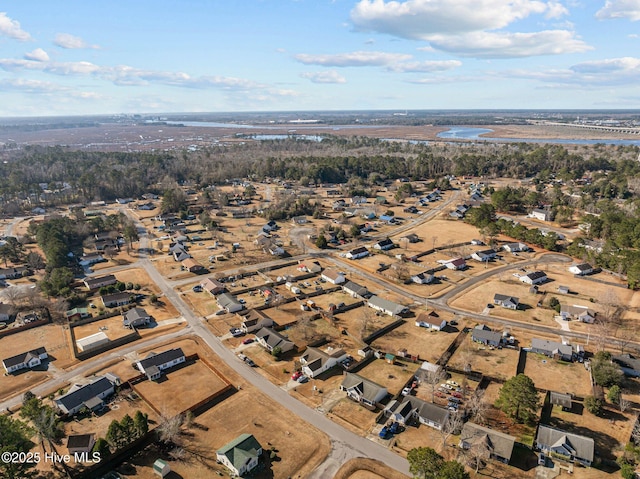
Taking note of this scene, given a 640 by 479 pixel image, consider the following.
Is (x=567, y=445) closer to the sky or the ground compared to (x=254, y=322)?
closer to the sky

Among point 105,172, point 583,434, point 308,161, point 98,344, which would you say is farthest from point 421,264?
point 105,172

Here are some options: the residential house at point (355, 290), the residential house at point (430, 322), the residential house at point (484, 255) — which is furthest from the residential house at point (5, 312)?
the residential house at point (484, 255)

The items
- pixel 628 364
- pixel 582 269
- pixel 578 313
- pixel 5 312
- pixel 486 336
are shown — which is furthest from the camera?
pixel 582 269

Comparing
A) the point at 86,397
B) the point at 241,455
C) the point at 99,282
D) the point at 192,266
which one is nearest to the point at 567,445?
the point at 241,455

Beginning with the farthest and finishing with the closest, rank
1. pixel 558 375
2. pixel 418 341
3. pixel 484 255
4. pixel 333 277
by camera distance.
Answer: pixel 484 255
pixel 333 277
pixel 418 341
pixel 558 375

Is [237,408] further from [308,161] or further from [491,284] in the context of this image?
[308,161]

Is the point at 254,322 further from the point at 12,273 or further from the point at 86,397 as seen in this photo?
the point at 12,273

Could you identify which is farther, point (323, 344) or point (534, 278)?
point (534, 278)
